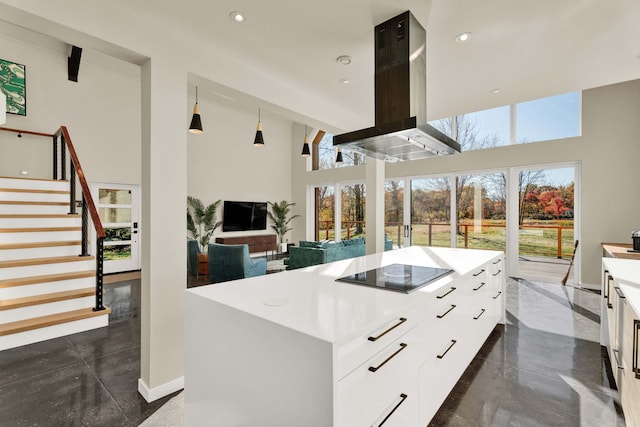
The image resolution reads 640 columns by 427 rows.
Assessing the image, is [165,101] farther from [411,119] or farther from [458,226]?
[458,226]

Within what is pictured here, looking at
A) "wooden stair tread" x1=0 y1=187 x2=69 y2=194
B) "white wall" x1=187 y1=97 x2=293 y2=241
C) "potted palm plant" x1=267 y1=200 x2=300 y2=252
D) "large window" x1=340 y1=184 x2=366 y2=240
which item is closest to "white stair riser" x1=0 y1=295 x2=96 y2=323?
"wooden stair tread" x1=0 y1=187 x2=69 y2=194

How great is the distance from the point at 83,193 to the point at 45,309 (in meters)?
1.37

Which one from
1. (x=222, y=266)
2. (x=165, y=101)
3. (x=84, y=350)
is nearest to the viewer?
(x=165, y=101)

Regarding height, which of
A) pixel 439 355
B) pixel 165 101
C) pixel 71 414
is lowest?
pixel 71 414

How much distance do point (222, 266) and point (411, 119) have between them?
3.86m

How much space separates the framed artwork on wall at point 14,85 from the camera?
500 cm

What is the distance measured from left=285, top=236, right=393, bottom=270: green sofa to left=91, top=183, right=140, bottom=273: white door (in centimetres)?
352

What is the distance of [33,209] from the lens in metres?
4.20

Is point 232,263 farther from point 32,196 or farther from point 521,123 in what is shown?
point 521,123

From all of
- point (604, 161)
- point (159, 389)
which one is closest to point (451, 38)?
point (159, 389)

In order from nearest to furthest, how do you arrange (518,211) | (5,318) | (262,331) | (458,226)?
(262,331) → (5,318) → (518,211) → (458,226)

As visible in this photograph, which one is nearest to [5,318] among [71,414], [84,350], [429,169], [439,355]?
[84,350]

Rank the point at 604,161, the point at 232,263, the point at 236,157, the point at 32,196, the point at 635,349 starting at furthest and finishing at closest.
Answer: the point at 236,157 < the point at 604,161 < the point at 232,263 < the point at 32,196 < the point at 635,349

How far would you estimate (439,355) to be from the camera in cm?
170
